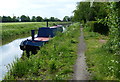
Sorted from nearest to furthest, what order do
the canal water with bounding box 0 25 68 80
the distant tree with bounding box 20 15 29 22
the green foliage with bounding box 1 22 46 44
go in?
the canal water with bounding box 0 25 68 80, the green foliage with bounding box 1 22 46 44, the distant tree with bounding box 20 15 29 22

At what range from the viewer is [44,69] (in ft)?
24.0

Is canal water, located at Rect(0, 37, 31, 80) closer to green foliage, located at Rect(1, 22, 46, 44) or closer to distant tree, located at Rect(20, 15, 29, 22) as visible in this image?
green foliage, located at Rect(1, 22, 46, 44)

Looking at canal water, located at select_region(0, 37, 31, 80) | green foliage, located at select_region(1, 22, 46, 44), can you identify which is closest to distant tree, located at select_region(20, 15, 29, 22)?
green foliage, located at select_region(1, 22, 46, 44)

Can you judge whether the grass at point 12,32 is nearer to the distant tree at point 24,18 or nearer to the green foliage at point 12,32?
the green foliage at point 12,32

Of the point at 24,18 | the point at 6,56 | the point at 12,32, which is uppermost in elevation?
the point at 24,18

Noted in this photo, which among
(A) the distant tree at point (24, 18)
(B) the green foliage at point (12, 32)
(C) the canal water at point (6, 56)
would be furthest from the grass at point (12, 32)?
(A) the distant tree at point (24, 18)

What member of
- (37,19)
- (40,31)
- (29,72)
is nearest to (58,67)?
(29,72)

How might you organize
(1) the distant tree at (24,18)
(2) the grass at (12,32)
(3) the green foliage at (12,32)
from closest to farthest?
1. (2) the grass at (12,32)
2. (3) the green foliage at (12,32)
3. (1) the distant tree at (24,18)

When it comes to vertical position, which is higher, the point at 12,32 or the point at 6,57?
the point at 12,32

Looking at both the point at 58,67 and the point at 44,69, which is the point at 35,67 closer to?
the point at 44,69

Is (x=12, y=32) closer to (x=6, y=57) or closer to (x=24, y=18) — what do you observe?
(x=6, y=57)

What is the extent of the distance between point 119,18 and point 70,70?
264cm

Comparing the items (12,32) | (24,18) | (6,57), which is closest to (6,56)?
(6,57)

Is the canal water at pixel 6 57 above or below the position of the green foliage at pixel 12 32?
below
